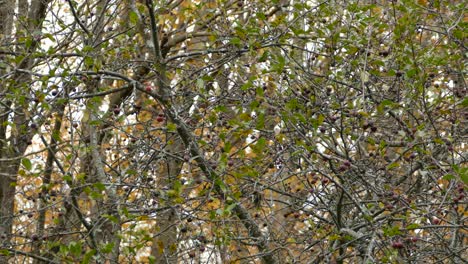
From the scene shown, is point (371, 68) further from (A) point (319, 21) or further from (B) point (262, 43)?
(B) point (262, 43)

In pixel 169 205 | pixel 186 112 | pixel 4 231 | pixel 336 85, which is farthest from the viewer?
pixel 4 231

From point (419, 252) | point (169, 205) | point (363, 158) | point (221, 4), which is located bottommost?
point (419, 252)

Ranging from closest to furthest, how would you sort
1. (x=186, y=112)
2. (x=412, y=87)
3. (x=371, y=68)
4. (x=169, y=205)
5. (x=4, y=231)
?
1. (x=169, y=205)
2. (x=412, y=87)
3. (x=371, y=68)
4. (x=186, y=112)
5. (x=4, y=231)

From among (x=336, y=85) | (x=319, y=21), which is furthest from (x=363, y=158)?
(x=319, y=21)

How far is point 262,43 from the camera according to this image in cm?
578

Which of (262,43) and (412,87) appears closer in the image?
(412,87)

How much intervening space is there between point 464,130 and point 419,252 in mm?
1239

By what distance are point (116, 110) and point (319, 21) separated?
181 centimetres

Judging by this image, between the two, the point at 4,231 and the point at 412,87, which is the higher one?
the point at 4,231

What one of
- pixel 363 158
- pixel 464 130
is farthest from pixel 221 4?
pixel 464 130

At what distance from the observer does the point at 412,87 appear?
205 inches

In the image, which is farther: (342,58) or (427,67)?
(342,58)

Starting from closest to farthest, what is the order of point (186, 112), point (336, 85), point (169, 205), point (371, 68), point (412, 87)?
point (169, 205) < point (412, 87) < point (336, 85) < point (371, 68) < point (186, 112)

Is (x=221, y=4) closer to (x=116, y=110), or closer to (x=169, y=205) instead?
(x=116, y=110)
